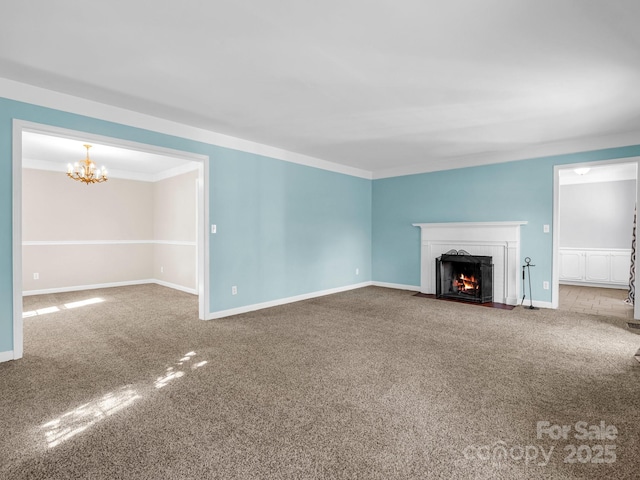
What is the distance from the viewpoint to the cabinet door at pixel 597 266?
7.24m

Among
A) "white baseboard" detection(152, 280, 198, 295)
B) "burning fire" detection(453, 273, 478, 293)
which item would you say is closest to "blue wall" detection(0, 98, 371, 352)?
"burning fire" detection(453, 273, 478, 293)

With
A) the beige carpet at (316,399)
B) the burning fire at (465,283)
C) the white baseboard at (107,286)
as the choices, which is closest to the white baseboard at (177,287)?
the white baseboard at (107,286)

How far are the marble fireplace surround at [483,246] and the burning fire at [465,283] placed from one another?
0.31 meters

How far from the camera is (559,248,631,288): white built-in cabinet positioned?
7.07 meters

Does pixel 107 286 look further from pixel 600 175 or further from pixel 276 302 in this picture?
pixel 600 175

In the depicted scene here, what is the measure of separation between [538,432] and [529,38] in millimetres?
2568

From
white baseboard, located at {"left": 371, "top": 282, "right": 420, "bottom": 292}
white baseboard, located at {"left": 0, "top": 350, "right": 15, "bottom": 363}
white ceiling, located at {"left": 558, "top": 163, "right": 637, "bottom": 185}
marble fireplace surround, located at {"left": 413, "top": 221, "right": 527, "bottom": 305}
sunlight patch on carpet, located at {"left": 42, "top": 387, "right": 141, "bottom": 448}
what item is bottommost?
sunlight patch on carpet, located at {"left": 42, "top": 387, "right": 141, "bottom": 448}

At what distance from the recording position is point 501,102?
11.5ft

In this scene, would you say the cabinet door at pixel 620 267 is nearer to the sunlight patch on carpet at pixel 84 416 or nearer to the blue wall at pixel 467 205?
the blue wall at pixel 467 205

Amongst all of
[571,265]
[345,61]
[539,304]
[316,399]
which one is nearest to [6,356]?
[316,399]

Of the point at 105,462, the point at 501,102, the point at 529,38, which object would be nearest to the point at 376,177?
the point at 501,102

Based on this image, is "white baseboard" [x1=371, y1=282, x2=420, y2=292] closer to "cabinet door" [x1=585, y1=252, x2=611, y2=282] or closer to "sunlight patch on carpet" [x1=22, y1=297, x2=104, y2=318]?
"cabinet door" [x1=585, y1=252, x2=611, y2=282]

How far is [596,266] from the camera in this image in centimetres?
736

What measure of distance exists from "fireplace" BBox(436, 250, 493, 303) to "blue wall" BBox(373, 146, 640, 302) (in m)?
0.60
